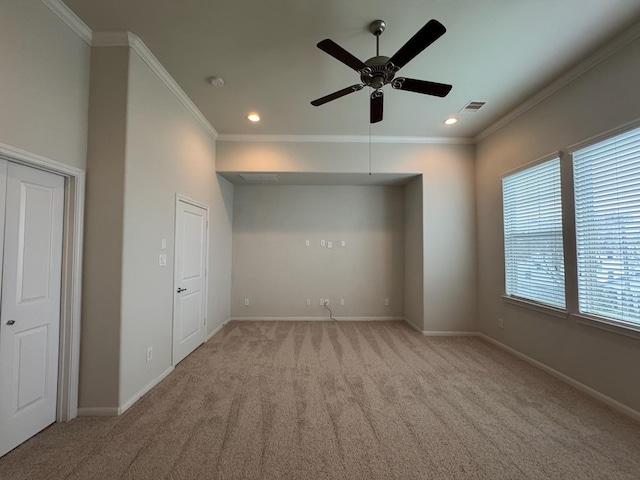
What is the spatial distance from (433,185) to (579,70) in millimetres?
1954

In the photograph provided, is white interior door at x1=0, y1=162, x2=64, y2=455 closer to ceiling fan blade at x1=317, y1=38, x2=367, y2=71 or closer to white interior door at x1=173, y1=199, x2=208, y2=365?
white interior door at x1=173, y1=199, x2=208, y2=365

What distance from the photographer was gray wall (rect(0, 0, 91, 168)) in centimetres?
163

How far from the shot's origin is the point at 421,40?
1635 millimetres

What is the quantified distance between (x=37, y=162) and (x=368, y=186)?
4368 mm

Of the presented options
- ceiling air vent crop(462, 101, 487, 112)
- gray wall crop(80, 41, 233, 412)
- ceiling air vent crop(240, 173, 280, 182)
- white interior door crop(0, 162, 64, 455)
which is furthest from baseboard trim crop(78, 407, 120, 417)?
ceiling air vent crop(462, 101, 487, 112)

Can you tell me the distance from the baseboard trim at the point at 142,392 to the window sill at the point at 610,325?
4.13 metres

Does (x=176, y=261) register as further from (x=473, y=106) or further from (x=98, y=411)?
(x=473, y=106)

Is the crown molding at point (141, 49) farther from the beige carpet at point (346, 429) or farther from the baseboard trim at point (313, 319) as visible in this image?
the baseboard trim at point (313, 319)

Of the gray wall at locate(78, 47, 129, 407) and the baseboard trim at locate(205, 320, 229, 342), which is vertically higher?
the gray wall at locate(78, 47, 129, 407)

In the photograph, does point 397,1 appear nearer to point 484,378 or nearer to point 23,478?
point 484,378

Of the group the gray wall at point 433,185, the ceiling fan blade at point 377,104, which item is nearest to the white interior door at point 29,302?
the gray wall at point 433,185

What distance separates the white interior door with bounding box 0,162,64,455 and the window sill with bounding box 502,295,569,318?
4.56 meters

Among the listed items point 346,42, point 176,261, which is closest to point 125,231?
point 176,261

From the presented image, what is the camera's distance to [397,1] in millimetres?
1887
